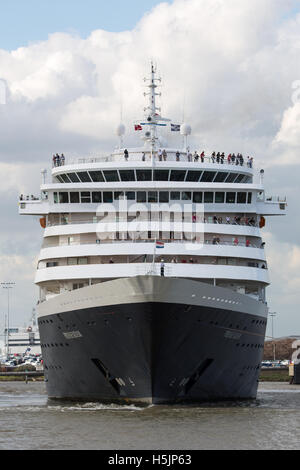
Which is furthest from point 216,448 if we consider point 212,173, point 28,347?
point 28,347

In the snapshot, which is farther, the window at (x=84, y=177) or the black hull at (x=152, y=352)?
the window at (x=84, y=177)

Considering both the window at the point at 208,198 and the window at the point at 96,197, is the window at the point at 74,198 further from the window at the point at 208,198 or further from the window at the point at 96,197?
the window at the point at 208,198

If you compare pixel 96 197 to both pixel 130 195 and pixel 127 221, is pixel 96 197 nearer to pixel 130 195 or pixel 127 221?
pixel 130 195

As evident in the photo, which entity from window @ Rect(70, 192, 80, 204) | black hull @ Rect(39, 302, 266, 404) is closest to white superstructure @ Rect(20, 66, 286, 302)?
window @ Rect(70, 192, 80, 204)

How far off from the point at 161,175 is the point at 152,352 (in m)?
10.4

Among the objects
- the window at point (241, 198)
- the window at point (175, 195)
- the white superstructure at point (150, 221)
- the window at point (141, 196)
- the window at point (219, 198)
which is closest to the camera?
the white superstructure at point (150, 221)

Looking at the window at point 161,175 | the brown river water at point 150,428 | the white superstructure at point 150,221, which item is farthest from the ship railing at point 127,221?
the brown river water at point 150,428

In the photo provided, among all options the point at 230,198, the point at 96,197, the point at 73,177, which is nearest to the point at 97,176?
the point at 96,197

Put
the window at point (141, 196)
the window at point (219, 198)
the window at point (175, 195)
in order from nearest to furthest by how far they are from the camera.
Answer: the window at point (141, 196)
the window at point (175, 195)
the window at point (219, 198)

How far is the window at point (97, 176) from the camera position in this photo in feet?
141

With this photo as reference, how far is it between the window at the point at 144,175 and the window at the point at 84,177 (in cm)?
220

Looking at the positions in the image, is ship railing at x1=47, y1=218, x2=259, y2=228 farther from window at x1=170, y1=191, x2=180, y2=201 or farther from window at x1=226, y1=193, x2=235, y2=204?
window at x1=170, y1=191, x2=180, y2=201

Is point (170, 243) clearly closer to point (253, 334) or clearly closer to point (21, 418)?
point (253, 334)

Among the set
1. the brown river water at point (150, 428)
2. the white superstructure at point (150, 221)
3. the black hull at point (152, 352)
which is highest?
the white superstructure at point (150, 221)
